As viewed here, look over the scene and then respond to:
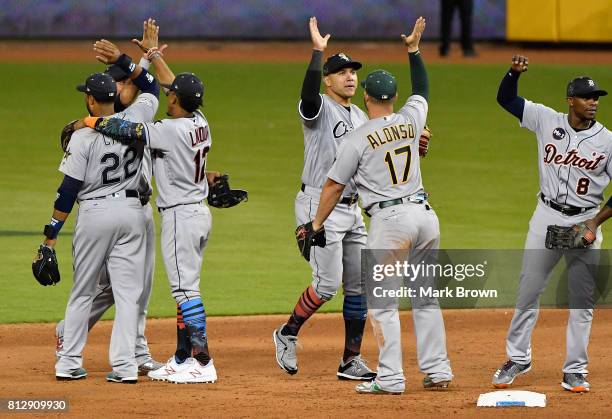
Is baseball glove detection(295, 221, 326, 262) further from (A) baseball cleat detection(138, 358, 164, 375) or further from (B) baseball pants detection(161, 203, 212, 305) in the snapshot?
(A) baseball cleat detection(138, 358, 164, 375)

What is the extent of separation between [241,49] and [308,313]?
23451 millimetres

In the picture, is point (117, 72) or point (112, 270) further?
point (117, 72)

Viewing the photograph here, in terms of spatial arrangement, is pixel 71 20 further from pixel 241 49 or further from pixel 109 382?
pixel 109 382

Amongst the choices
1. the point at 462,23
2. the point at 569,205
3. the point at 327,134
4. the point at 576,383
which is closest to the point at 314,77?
the point at 327,134

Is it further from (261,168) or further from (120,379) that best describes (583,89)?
(261,168)

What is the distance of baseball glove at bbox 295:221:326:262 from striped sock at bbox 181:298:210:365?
831mm

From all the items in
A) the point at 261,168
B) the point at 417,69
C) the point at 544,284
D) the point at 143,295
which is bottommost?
the point at 261,168

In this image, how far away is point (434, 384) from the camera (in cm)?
831

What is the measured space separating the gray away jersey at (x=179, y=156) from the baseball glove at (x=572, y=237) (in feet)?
7.30

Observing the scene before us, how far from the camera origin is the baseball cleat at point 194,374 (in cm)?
859

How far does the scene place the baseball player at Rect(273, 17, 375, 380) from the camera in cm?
890

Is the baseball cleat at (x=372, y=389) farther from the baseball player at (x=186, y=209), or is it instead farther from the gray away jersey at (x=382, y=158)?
the gray away jersey at (x=382, y=158)

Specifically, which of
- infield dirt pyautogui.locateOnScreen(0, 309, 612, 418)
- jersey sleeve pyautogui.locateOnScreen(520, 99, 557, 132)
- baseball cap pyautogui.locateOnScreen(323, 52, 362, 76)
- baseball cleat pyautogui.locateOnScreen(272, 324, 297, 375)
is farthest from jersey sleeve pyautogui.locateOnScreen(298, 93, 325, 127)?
infield dirt pyautogui.locateOnScreen(0, 309, 612, 418)

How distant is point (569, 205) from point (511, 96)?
0.84m
